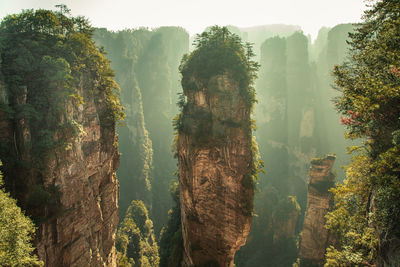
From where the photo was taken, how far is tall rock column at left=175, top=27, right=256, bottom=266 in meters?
14.0

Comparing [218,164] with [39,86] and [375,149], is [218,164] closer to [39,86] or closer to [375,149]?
[375,149]

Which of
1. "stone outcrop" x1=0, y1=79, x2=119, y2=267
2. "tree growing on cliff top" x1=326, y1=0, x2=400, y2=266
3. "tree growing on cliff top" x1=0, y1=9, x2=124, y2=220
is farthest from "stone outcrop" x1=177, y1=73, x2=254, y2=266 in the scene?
"tree growing on cliff top" x1=0, y1=9, x2=124, y2=220

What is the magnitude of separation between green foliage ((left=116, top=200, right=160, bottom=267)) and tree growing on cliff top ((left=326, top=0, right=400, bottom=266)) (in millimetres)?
21504

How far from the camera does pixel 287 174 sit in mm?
52062

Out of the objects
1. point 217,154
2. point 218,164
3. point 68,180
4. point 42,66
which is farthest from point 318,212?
point 42,66

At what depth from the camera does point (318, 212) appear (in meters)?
22.5

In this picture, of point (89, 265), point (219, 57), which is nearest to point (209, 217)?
point (89, 265)

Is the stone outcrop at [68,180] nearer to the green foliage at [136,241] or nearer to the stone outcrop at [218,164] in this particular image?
the stone outcrop at [218,164]

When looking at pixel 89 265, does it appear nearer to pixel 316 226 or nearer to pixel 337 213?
pixel 337 213

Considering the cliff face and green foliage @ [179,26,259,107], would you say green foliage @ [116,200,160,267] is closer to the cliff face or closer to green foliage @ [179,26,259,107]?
the cliff face

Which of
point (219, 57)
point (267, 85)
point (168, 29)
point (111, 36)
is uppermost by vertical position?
point (168, 29)

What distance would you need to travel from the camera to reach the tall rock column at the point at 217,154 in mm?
14047


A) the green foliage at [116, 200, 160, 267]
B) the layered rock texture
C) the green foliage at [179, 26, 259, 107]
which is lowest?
the green foliage at [116, 200, 160, 267]

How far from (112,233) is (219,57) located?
15331 millimetres
